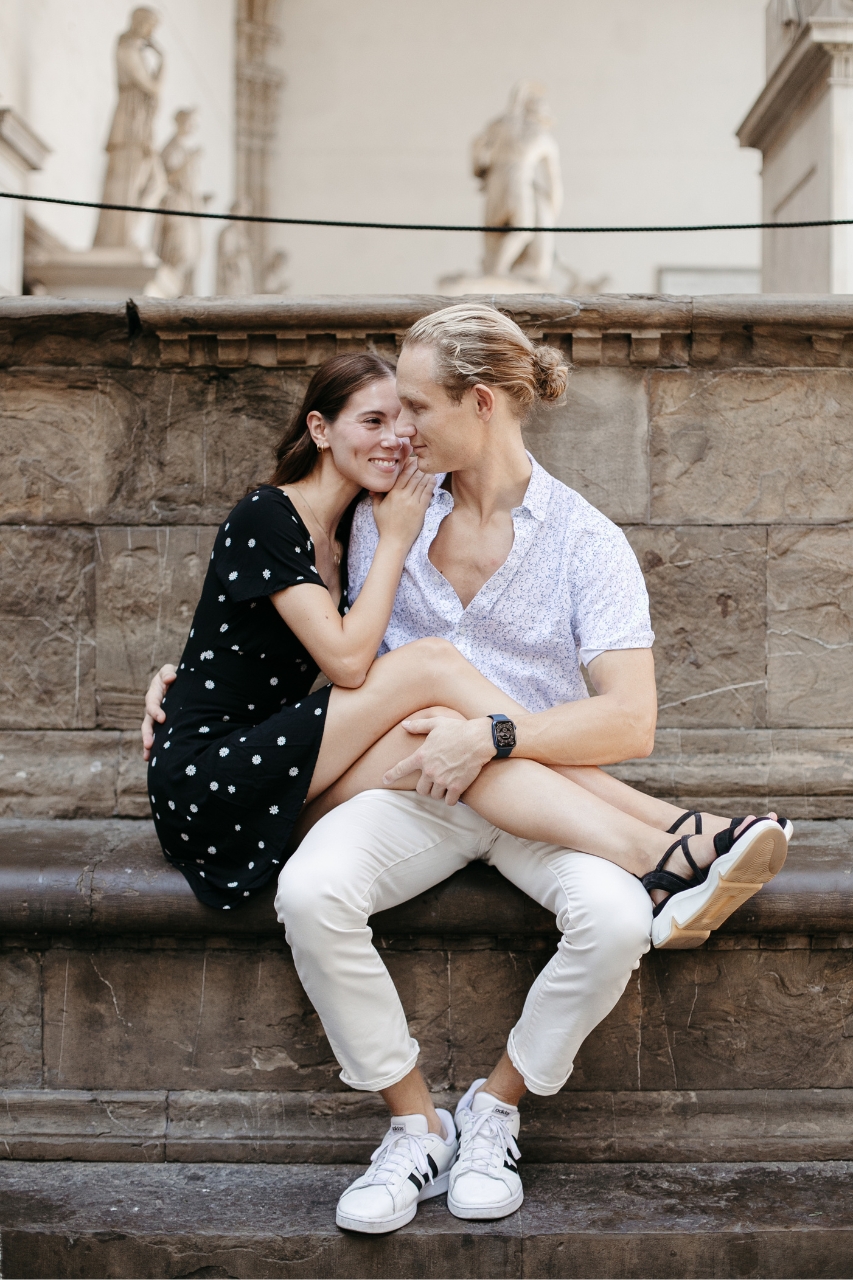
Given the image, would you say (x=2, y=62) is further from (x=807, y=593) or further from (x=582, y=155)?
(x=582, y=155)

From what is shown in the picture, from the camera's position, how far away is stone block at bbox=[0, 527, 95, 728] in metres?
2.65

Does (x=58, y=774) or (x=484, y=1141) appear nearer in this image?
(x=484, y=1141)

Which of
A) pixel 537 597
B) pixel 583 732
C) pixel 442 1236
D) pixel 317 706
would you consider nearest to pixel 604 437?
pixel 537 597

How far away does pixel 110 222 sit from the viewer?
877 centimetres

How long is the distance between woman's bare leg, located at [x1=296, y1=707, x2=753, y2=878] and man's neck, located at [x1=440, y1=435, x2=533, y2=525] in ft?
1.75

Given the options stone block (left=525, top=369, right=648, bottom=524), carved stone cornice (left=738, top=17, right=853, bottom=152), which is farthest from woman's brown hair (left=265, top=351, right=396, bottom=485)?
carved stone cornice (left=738, top=17, right=853, bottom=152)

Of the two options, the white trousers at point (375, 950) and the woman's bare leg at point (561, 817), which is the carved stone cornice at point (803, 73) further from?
the white trousers at point (375, 950)

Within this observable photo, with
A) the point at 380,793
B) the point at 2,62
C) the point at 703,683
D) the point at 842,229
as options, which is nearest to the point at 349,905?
the point at 380,793

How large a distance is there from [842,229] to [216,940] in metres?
3.38

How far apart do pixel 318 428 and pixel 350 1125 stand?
124 centimetres

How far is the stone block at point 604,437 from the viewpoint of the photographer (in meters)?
2.61

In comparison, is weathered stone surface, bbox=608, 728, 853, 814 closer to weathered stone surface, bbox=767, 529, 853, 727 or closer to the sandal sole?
weathered stone surface, bbox=767, 529, 853, 727

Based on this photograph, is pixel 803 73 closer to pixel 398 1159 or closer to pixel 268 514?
pixel 268 514

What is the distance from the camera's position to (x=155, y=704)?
6.96ft
